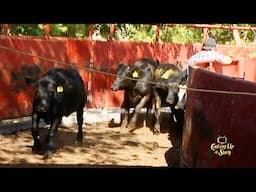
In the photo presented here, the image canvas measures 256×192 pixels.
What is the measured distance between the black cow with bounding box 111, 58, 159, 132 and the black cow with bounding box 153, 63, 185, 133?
152 mm

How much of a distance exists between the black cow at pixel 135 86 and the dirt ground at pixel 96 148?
35 cm

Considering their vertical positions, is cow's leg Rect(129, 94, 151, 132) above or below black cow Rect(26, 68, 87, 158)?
below

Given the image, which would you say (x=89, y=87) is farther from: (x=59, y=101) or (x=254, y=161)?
(x=254, y=161)

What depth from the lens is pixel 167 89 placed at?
9945 mm

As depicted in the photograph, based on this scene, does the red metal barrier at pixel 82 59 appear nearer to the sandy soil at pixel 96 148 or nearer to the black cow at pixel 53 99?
the sandy soil at pixel 96 148

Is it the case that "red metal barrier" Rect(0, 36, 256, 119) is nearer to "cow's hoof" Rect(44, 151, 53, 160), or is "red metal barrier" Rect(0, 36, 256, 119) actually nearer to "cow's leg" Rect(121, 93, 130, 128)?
"cow's leg" Rect(121, 93, 130, 128)

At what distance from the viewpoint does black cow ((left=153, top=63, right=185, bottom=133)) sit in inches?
385

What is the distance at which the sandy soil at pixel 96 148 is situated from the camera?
7.68m

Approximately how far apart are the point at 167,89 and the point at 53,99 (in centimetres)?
281

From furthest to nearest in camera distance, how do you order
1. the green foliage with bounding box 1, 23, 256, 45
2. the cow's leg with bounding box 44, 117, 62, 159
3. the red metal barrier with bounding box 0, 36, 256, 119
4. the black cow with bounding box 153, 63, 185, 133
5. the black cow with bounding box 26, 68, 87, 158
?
the green foliage with bounding box 1, 23, 256, 45 < the black cow with bounding box 153, 63, 185, 133 < the red metal barrier with bounding box 0, 36, 256, 119 < the cow's leg with bounding box 44, 117, 62, 159 < the black cow with bounding box 26, 68, 87, 158

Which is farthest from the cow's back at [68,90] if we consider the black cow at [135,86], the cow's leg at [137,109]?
the cow's leg at [137,109]

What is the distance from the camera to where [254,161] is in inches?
212

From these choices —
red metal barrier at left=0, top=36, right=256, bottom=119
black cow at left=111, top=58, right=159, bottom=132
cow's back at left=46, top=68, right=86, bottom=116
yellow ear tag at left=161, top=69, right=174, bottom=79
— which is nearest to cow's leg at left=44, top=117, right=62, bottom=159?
cow's back at left=46, top=68, right=86, bottom=116
